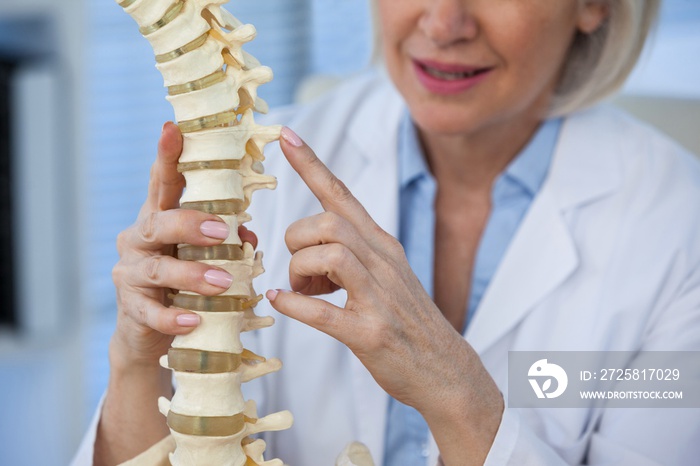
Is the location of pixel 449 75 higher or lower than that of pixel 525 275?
higher

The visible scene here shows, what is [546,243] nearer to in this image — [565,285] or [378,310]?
[565,285]

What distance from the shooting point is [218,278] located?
24.8 inches

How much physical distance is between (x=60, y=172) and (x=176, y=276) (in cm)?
105

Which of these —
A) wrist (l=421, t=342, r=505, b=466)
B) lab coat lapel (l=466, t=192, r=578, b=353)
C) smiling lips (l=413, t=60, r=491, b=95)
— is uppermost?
smiling lips (l=413, t=60, r=491, b=95)

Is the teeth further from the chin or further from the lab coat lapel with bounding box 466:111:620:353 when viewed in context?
the lab coat lapel with bounding box 466:111:620:353

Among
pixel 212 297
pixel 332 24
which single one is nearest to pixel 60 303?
pixel 332 24

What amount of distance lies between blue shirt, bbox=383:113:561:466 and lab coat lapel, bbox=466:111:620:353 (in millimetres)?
27

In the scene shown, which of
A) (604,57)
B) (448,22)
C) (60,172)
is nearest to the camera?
(448,22)

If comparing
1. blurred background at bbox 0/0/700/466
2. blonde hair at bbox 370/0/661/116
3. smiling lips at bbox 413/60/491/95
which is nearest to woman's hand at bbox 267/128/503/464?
smiling lips at bbox 413/60/491/95

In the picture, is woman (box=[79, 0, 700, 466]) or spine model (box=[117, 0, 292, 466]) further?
woman (box=[79, 0, 700, 466])

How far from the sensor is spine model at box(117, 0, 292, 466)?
0.62 metres

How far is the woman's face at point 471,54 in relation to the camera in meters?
0.98

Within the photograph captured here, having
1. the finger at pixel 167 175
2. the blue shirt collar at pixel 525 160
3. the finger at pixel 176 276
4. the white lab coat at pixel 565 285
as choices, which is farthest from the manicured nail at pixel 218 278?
the blue shirt collar at pixel 525 160

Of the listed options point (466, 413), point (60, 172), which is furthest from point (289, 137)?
point (60, 172)
